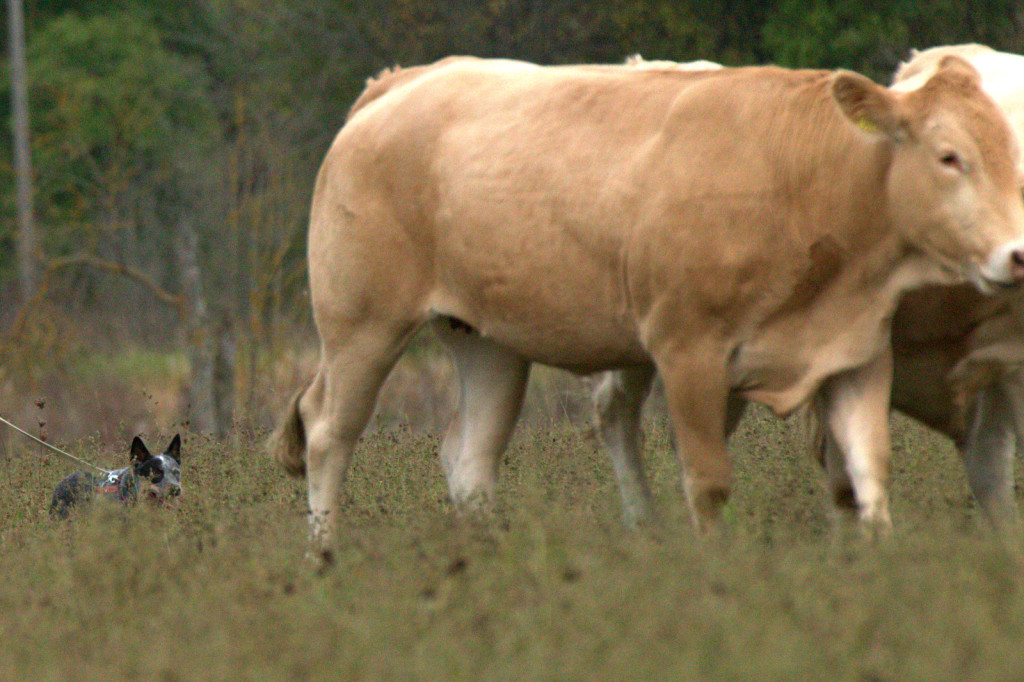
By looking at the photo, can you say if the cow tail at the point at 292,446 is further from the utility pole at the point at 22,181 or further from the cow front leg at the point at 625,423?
the utility pole at the point at 22,181

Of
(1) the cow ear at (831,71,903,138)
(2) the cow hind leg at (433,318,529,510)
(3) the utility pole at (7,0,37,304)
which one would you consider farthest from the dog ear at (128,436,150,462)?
(3) the utility pole at (7,0,37,304)

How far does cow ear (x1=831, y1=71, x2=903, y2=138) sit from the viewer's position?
5926 millimetres

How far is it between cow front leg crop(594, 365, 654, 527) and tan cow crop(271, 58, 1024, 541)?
803mm

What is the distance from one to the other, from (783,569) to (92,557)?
240 centimetres

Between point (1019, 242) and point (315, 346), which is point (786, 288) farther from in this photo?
point (315, 346)

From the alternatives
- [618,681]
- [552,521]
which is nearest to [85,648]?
[552,521]

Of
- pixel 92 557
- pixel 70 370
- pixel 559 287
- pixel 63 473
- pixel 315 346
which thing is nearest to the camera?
pixel 92 557

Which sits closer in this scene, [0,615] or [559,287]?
[0,615]

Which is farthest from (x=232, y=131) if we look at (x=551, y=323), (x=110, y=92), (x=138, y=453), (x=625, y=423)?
(x=551, y=323)

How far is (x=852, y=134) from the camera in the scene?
6.15m

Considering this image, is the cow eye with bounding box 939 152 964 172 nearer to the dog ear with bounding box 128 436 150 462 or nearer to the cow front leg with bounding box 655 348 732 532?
the cow front leg with bounding box 655 348 732 532

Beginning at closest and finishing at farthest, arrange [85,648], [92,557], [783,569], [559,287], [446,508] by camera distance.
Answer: [783,569] → [85,648] → [92,557] → [559,287] → [446,508]

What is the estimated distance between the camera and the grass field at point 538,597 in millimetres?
4156

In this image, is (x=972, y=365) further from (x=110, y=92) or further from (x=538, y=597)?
(x=110, y=92)
